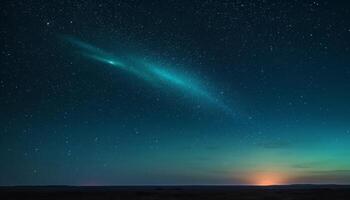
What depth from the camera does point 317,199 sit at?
145 ft

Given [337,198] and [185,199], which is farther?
[185,199]

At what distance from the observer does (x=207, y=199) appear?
4788 cm

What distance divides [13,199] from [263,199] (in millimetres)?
30103

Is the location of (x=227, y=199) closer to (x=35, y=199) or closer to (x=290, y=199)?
(x=290, y=199)

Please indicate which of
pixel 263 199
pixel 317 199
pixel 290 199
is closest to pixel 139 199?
pixel 263 199

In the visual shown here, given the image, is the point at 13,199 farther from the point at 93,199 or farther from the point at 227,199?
the point at 227,199

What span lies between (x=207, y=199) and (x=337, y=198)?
1508cm

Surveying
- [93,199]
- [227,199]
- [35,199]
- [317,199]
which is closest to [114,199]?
[93,199]

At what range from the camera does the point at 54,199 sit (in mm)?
47750

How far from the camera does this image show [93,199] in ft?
160

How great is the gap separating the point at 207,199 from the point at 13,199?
77.9 ft

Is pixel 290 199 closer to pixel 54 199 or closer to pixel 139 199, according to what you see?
pixel 139 199

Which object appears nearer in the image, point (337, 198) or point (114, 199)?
point (337, 198)

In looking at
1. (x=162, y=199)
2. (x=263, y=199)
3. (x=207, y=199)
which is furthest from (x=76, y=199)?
(x=263, y=199)
